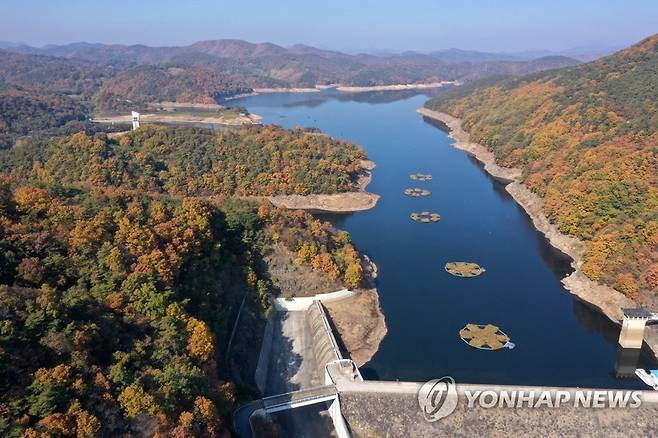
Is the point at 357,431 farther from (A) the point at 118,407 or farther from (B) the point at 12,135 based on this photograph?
(B) the point at 12,135

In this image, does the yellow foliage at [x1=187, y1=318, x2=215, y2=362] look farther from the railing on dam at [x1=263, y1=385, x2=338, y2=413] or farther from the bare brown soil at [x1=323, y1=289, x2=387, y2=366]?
the bare brown soil at [x1=323, y1=289, x2=387, y2=366]

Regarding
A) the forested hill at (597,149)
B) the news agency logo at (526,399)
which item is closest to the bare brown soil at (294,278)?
the news agency logo at (526,399)

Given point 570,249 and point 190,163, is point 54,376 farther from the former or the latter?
point 190,163

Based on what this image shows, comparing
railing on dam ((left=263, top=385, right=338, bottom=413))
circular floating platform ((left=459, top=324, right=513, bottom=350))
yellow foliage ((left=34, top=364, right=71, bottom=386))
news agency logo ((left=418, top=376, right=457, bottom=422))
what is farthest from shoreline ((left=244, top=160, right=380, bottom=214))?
yellow foliage ((left=34, top=364, right=71, bottom=386))

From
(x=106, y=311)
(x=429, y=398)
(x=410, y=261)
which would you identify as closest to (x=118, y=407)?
(x=106, y=311)

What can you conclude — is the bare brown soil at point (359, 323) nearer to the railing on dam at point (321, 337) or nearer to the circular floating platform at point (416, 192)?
the railing on dam at point (321, 337)

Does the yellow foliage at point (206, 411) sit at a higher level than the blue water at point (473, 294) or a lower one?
higher

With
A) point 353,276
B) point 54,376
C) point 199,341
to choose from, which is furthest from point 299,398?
point 353,276
